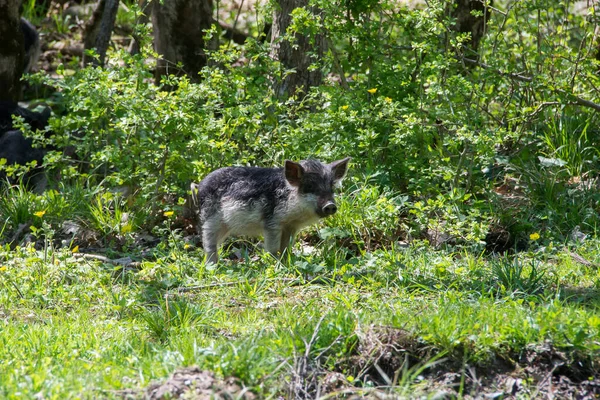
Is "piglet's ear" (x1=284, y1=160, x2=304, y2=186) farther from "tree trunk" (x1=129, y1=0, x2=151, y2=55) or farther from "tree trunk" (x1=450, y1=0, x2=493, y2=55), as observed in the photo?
"tree trunk" (x1=129, y1=0, x2=151, y2=55)

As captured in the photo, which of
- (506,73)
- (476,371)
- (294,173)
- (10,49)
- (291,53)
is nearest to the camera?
(476,371)

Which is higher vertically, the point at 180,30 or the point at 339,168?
the point at 180,30

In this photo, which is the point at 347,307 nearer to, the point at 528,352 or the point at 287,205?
the point at 528,352

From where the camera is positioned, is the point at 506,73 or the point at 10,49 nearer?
the point at 506,73

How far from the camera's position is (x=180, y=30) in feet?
35.8

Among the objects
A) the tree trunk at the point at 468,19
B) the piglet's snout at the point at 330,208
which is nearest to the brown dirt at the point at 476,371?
the piglet's snout at the point at 330,208

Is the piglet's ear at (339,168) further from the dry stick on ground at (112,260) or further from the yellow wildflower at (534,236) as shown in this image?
the dry stick on ground at (112,260)

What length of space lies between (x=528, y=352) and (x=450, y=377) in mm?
531

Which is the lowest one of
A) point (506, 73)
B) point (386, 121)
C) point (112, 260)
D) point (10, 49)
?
point (112, 260)

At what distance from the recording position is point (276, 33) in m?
9.79

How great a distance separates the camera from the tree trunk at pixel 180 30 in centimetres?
1083

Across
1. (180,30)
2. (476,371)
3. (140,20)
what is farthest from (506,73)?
(140,20)

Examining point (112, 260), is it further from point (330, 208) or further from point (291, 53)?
point (291, 53)

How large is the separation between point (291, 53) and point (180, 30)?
1975 mm
